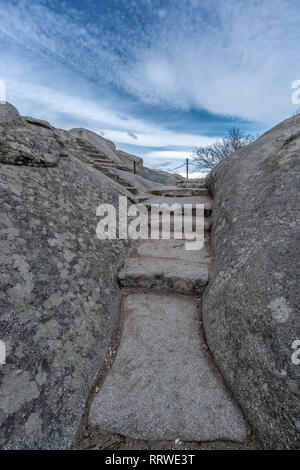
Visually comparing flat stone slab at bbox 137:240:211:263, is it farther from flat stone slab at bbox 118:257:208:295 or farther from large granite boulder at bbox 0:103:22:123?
large granite boulder at bbox 0:103:22:123

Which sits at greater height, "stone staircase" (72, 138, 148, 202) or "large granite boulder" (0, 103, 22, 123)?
"stone staircase" (72, 138, 148, 202)

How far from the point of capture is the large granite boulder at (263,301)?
103cm

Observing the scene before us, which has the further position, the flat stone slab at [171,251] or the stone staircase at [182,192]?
the stone staircase at [182,192]

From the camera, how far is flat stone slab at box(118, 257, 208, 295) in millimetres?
2014

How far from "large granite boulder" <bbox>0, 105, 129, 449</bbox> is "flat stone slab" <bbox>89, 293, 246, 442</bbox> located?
0.18 m

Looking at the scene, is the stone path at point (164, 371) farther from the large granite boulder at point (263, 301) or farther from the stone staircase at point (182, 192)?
the stone staircase at point (182, 192)

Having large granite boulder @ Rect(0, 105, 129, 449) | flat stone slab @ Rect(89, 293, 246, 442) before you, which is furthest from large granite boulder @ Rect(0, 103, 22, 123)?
flat stone slab @ Rect(89, 293, 246, 442)

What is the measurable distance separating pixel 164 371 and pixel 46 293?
1011 millimetres

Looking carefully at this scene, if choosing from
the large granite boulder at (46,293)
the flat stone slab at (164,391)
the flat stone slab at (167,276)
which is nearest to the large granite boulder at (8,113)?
the large granite boulder at (46,293)

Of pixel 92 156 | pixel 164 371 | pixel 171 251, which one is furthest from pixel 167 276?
pixel 92 156

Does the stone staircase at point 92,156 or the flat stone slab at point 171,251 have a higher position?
the stone staircase at point 92,156

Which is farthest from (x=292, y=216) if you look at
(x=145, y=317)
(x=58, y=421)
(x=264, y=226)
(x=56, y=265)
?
(x=58, y=421)

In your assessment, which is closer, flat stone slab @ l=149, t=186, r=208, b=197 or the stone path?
the stone path

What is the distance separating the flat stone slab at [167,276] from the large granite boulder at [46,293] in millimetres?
188
